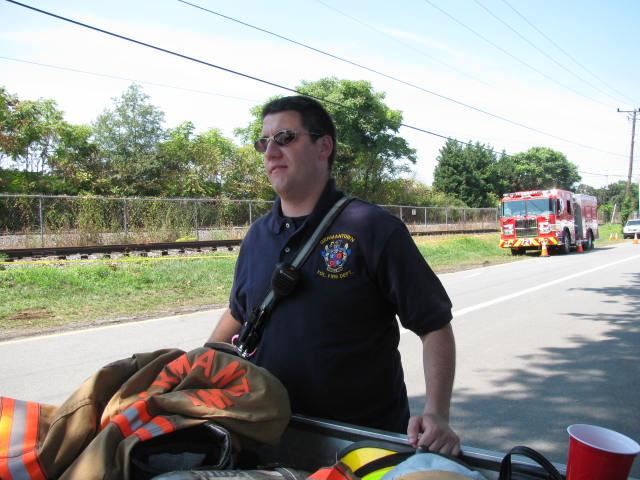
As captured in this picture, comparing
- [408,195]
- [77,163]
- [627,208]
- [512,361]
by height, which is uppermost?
[77,163]

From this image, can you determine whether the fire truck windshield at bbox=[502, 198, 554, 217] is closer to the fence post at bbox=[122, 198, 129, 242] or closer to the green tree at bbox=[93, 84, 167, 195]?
the fence post at bbox=[122, 198, 129, 242]

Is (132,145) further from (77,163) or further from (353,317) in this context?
(353,317)

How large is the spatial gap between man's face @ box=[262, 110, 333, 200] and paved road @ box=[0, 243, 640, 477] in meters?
2.88

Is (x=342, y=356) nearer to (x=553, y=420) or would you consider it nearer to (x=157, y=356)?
(x=157, y=356)

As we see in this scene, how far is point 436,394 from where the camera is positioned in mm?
1970

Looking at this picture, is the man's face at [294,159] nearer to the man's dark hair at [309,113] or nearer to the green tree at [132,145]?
the man's dark hair at [309,113]

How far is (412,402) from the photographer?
525 cm

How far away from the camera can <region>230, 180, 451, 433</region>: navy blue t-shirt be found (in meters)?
2.02

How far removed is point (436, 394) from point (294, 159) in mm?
1044

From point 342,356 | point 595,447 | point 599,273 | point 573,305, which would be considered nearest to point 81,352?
point 342,356

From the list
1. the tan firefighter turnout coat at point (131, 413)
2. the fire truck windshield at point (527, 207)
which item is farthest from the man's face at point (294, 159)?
the fire truck windshield at point (527, 207)

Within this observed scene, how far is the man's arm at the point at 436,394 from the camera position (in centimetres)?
177

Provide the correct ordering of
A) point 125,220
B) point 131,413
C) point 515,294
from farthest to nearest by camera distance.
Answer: point 125,220, point 515,294, point 131,413

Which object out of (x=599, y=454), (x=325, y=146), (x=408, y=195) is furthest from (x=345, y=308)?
(x=408, y=195)
